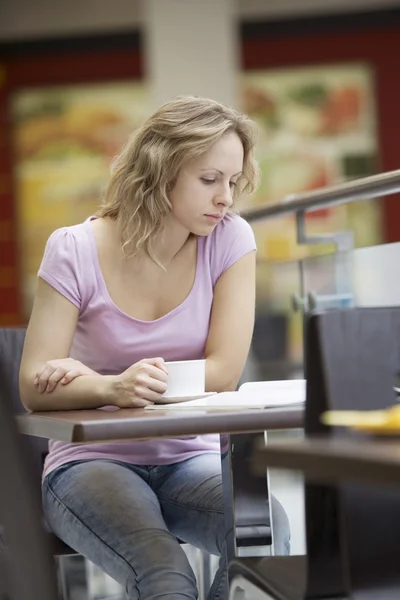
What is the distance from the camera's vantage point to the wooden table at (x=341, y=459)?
92 cm

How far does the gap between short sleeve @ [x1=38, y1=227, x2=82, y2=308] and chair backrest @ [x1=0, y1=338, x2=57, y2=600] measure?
0.75m

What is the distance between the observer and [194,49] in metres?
6.74

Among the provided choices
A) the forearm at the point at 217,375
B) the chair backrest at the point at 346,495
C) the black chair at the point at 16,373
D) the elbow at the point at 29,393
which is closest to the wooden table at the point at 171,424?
the chair backrest at the point at 346,495

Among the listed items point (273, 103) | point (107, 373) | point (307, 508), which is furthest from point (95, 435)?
point (273, 103)

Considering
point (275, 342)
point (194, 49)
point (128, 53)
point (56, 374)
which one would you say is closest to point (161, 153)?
point (56, 374)

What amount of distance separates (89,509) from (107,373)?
348mm

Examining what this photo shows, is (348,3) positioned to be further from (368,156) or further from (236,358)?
(236,358)

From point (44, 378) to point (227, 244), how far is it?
48 cm

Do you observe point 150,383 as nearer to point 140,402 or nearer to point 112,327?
point 140,402

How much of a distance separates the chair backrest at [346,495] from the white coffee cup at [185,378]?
15.3 inches

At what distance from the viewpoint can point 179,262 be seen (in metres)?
2.18

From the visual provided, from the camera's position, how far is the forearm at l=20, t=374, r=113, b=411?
1834 mm

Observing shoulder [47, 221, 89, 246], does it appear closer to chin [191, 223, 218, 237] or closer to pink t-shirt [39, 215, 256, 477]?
pink t-shirt [39, 215, 256, 477]

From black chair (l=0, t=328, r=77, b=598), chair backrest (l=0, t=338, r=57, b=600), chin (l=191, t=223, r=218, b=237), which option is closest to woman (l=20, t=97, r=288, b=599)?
chin (l=191, t=223, r=218, b=237)
